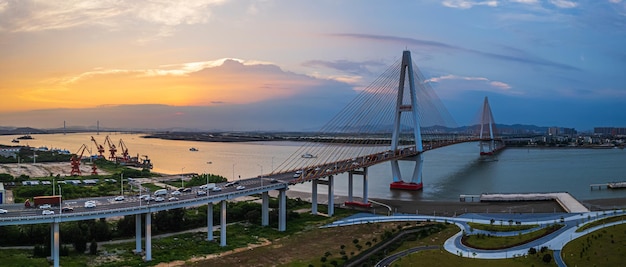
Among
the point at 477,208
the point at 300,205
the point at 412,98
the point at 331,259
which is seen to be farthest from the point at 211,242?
the point at 412,98

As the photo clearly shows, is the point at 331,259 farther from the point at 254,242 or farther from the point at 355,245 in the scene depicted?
the point at 254,242

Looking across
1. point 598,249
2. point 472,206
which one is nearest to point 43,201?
point 598,249

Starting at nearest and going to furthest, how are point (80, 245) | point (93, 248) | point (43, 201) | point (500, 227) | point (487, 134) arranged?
point (93, 248) → point (80, 245) → point (43, 201) → point (500, 227) → point (487, 134)

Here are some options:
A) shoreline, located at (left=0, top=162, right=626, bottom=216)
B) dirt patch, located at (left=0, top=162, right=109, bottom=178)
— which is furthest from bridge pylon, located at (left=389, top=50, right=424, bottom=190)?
dirt patch, located at (left=0, top=162, right=109, bottom=178)

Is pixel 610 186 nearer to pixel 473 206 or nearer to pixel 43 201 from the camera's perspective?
pixel 473 206

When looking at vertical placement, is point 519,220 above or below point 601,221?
below

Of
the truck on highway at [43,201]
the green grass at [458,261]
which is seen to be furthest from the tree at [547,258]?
the truck on highway at [43,201]

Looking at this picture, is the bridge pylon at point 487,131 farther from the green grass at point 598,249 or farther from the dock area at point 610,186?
the green grass at point 598,249
